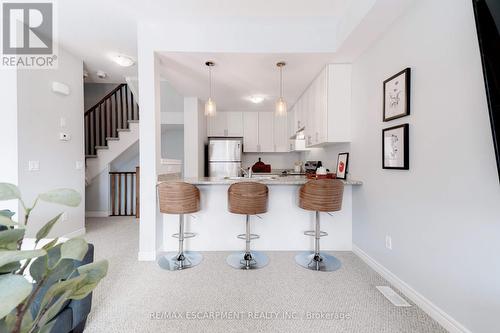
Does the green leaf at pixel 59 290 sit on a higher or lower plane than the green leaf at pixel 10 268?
lower

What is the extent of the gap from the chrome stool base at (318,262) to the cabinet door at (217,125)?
3.59m

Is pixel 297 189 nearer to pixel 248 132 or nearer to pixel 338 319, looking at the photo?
pixel 338 319

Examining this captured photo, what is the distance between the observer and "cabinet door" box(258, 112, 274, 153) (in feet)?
18.2

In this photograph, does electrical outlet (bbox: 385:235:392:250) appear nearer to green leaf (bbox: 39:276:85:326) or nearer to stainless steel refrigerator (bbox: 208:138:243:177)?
green leaf (bbox: 39:276:85:326)

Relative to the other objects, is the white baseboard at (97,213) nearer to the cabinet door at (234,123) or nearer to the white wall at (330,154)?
the cabinet door at (234,123)

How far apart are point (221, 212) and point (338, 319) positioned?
1.67 meters

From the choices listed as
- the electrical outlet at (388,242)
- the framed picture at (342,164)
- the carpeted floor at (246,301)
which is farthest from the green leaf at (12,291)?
the framed picture at (342,164)

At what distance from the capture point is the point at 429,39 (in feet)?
5.63

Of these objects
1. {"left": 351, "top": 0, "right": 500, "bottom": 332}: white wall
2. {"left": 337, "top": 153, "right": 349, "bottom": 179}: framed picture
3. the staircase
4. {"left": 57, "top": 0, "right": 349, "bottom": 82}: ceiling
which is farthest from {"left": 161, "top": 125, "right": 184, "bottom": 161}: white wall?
{"left": 351, "top": 0, "right": 500, "bottom": 332}: white wall

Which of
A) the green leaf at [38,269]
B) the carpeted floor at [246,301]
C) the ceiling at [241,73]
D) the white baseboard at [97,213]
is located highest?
the ceiling at [241,73]

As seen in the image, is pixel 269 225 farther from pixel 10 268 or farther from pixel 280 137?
pixel 280 137

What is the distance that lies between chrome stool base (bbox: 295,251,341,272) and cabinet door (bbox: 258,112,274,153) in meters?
3.21

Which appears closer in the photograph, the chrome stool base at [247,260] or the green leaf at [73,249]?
the green leaf at [73,249]

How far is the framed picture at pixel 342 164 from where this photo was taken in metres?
3.04
